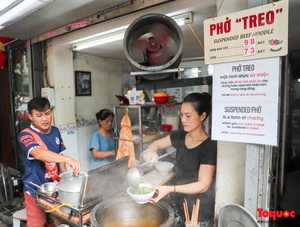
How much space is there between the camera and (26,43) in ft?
12.2

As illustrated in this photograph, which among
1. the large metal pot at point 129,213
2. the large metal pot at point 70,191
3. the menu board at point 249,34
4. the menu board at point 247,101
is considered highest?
the menu board at point 249,34

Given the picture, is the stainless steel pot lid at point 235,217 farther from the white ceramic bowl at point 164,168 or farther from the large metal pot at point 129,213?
the white ceramic bowl at point 164,168

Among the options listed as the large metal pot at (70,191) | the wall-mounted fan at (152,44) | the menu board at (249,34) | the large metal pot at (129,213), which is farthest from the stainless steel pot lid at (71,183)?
the menu board at (249,34)

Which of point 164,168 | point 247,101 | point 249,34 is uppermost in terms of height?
point 249,34

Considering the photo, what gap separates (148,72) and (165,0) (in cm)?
78

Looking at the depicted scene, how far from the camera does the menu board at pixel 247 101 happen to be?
1437 millimetres

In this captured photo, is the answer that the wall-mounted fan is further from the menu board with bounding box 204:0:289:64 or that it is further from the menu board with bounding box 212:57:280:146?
the menu board with bounding box 212:57:280:146

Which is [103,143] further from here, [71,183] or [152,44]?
[152,44]

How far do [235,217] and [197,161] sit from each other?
2.04 feet

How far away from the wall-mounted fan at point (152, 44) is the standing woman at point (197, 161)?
19.5 inches

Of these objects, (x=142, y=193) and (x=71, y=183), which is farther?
(x=71, y=183)

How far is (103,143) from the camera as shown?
381cm

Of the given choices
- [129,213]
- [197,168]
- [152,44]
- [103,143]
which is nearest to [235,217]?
[197,168]

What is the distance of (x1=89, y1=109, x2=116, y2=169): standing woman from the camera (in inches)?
145
